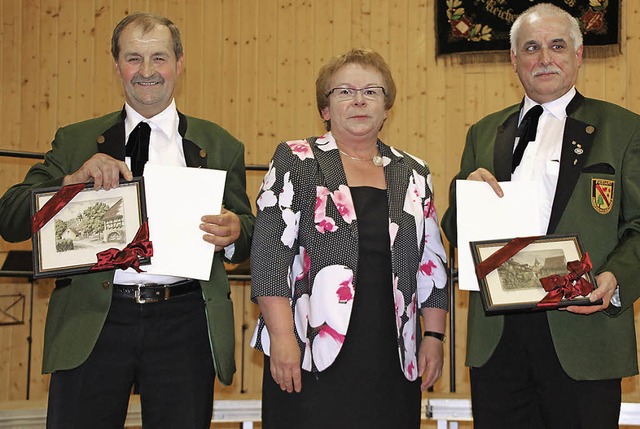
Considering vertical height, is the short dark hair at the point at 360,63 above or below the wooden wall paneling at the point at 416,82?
below

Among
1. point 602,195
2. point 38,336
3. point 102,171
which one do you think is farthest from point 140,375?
point 38,336

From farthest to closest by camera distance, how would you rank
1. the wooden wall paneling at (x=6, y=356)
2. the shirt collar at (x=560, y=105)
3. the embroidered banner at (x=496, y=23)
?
1. the wooden wall paneling at (x=6, y=356)
2. the embroidered banner at (x=496, y=23)
3. the shirt collar at (x=560, y=105)

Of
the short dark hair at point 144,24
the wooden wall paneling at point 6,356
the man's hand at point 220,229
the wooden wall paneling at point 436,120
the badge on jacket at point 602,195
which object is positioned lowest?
the wooden wall paneling at point 6,356

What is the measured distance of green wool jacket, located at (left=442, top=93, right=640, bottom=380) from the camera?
2.54 metres

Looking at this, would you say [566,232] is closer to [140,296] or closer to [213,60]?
[140,296]

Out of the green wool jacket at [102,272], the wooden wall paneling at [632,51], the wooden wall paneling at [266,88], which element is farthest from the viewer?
the wooden wall paneling at [266,88]

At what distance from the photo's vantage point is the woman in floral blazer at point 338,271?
8.26 ft

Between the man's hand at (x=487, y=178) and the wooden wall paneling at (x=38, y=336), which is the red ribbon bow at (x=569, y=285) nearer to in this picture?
the man's hand at (x=487, y=178)

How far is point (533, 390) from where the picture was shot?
2637 mm

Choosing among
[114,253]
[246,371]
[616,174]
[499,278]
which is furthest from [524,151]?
[246,371]

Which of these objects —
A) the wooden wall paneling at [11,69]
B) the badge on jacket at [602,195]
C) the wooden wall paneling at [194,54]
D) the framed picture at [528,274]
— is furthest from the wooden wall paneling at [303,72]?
the framed picture at [528,274]

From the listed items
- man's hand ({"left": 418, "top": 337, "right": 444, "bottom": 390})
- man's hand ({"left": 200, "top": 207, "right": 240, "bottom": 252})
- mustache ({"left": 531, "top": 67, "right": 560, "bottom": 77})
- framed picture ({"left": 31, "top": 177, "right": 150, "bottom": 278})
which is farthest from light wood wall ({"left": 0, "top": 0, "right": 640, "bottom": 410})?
framed picture ({"left": 31, "top": 177, "right": 150, "bottom": 278})

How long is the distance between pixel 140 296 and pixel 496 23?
4.54m

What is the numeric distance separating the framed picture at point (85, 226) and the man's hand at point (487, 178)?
3.49 feet
